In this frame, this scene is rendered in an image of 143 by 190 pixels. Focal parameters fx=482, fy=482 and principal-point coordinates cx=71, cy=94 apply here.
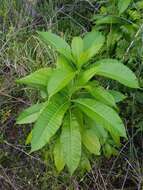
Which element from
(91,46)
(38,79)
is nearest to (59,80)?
(38,79)

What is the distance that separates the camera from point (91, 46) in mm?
2754

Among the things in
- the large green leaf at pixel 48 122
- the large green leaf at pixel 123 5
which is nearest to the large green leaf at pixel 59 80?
the large green leaf at pixel 48 122

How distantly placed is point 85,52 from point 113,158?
0.71 meters

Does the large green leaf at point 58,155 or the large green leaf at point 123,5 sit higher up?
the large green leaf at point 123,5

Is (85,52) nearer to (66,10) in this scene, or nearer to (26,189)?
(26,189)

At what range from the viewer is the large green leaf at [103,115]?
7.93 feet

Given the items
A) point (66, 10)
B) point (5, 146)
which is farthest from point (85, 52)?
point (66, 10)

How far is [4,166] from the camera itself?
3059mm

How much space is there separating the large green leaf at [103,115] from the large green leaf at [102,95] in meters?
0.04

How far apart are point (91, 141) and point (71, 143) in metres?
0.13

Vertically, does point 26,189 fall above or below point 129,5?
below

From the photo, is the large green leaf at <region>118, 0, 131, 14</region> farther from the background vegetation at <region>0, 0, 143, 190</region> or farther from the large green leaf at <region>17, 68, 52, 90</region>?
the large green leaf at <region>17, 68, 52, 90</region>

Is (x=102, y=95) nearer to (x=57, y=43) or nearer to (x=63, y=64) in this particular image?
(x=63, y=64)

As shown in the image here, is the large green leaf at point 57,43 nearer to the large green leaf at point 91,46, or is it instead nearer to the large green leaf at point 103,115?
the large green leaf at point 91,46
